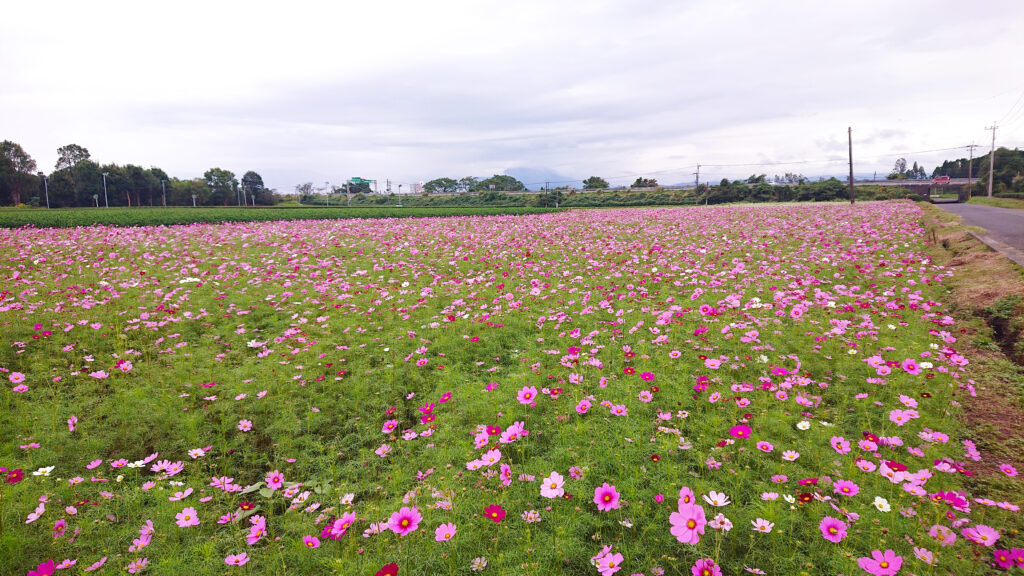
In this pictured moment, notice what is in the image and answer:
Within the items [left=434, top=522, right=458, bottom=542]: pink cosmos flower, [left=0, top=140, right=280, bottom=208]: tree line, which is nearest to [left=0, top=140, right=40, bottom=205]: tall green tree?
[left=0, top=140, right=280, bottom=208]: tree line

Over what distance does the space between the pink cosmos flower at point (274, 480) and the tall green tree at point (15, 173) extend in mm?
74794

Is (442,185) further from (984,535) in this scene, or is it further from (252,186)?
(984,535)

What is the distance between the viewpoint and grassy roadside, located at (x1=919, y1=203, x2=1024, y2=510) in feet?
9.42

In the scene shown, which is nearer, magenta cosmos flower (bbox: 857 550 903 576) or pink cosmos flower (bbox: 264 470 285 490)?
magenta cosmos flower (bbox: 857 550 903 576)

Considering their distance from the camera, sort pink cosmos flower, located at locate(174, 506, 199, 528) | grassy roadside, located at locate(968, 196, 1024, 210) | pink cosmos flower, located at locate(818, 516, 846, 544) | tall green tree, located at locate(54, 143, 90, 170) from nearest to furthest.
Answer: pink cosmos flower, located at locate(818, 516, 846, 544)
pink cosmos flower, located at locate(174, 506, 199, 528)
grassy roadside, located at locate(968, 196, 1024, 210)
tall green tree, located at locate(54, 143, 90, 170)

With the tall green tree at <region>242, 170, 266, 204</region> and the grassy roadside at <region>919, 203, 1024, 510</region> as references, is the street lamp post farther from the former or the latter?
the grassy roadside at <region>919, 203, 1024, 510</region>

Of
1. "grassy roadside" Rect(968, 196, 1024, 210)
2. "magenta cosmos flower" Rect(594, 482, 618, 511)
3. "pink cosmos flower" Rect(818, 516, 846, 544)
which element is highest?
"grassy roadside" Rect(968, 196, 1024, 210)

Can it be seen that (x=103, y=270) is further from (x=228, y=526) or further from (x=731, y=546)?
(x=731, y=546)

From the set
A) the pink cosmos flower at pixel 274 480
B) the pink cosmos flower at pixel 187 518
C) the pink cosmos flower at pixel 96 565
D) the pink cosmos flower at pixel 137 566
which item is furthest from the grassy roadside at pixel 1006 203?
the pink cosmos flower at pixel 96 565

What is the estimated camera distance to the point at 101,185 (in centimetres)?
6188

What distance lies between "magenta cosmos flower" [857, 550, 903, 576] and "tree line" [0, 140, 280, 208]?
77836 millimetres

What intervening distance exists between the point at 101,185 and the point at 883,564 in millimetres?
86423

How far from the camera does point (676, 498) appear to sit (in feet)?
8.14

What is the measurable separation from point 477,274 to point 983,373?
667 cm
